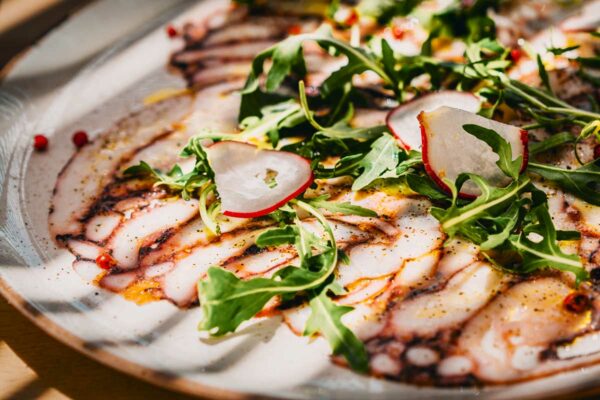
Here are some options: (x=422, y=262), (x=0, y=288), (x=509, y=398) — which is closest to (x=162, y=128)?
(x=0, y=288)

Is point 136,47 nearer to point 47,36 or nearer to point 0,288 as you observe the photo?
point 47,36

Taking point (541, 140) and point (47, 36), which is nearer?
point (541, 140)

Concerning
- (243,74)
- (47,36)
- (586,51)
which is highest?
(47,36)

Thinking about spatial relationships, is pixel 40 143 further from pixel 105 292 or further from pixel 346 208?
pixel 346 208

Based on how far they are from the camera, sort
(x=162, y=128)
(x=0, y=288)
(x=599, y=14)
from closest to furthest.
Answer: (x=0, y=288) → (x=162, y=128) → (x=599, y=14)

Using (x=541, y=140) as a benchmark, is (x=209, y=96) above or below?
above

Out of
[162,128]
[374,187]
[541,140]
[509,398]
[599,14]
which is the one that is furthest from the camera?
[599,14]

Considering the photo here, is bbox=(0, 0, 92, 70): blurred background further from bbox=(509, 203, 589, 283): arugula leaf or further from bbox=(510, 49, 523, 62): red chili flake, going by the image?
bbox=(509, 203, 589, 283): arugula leaf
